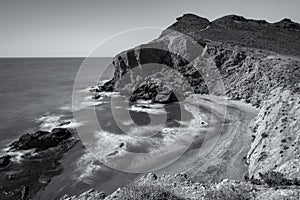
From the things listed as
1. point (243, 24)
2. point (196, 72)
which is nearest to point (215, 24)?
point (243, 24)

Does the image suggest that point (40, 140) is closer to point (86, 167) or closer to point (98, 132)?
point (98, 132)

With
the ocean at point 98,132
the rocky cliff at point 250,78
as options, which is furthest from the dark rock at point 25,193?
the rocky cliff at point 250,78

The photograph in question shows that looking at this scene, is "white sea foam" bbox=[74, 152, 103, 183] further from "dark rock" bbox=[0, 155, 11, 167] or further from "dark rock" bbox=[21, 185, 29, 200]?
"dark rock" bbox=[0, 155, 11, 167]

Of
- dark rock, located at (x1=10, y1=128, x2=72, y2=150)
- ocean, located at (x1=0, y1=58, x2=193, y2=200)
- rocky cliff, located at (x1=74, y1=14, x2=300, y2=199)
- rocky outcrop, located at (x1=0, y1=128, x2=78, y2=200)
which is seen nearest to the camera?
rocky cliff, located at (x1=74, y1=14, x2=300, y2=199)

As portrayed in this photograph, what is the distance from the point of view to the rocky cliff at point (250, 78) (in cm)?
1937

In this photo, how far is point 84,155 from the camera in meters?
31.1

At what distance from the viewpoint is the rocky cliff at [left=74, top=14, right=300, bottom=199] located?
19.4 metres

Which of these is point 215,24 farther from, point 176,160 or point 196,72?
point 176,160

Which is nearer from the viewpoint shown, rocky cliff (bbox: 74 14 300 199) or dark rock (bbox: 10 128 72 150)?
rocky cliff (bbox: 74 14 300 199)

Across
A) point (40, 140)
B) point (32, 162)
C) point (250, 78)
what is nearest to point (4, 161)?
point (32, 162)

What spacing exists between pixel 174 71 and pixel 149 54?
9.38 meters

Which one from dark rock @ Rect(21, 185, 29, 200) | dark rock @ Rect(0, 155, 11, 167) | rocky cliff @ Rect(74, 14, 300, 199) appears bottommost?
dark rock @ Rect(21, 185, 29, 200)

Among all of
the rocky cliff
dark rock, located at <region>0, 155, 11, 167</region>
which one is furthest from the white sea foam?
the rocky cliff

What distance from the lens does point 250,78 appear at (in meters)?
52.5
